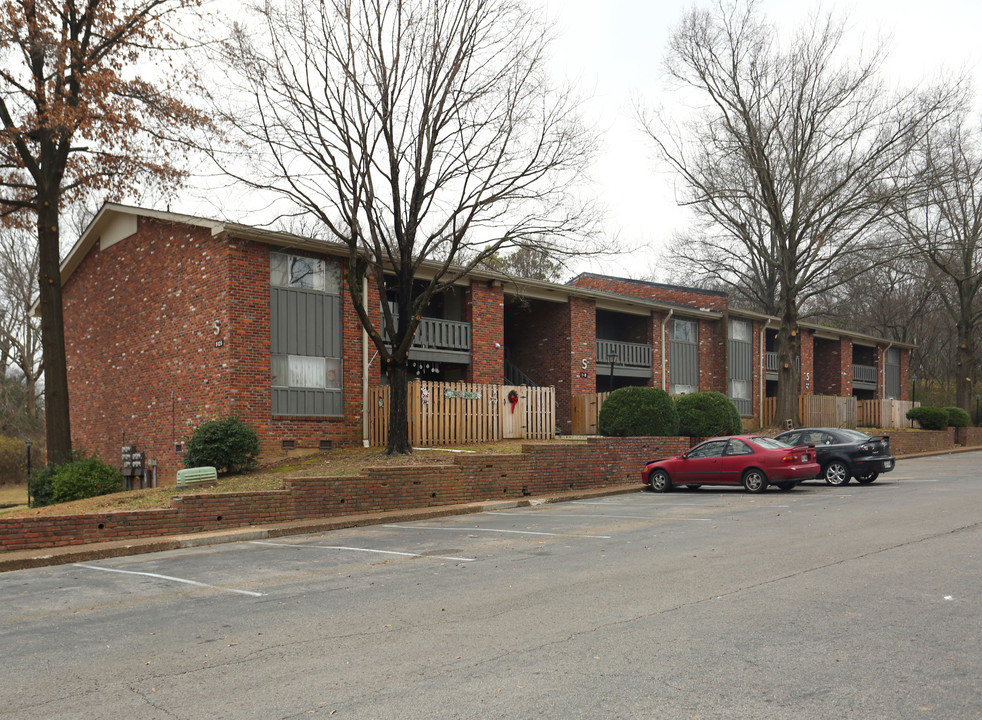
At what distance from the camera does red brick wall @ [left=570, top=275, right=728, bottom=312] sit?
1555 inches

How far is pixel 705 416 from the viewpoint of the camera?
2620cm

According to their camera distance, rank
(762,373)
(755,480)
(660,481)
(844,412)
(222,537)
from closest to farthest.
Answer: (222,537) → (755,480) → (660,481) → (762,373) → (844,412)

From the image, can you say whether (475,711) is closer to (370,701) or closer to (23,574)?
(370,701)

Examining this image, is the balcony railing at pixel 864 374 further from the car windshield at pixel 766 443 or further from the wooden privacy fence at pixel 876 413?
the car windshield at pixel 766 443

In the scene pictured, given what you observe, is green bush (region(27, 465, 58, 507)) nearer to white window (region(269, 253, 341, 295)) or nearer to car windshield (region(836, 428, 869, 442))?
white window (region(269, 253, 341, 295))

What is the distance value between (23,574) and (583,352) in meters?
23.0

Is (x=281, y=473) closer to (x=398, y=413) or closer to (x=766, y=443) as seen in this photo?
(x=398, y=413)

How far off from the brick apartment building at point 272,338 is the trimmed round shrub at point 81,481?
2711mm

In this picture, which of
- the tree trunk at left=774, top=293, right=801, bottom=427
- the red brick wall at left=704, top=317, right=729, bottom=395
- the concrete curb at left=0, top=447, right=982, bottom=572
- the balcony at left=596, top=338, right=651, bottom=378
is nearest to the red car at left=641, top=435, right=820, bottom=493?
the concrete curb at left=0, top=447, right=982, bottom=572

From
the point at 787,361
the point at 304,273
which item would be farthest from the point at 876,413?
the point at 304,273

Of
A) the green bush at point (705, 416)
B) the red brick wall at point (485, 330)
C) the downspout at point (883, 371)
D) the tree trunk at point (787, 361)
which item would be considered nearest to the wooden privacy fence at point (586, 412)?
the red brick wall at point (485, 330)

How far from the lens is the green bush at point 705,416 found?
2620cm

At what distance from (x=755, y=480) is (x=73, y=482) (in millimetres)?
16099

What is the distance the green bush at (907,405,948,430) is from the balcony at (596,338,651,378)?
691 inches
